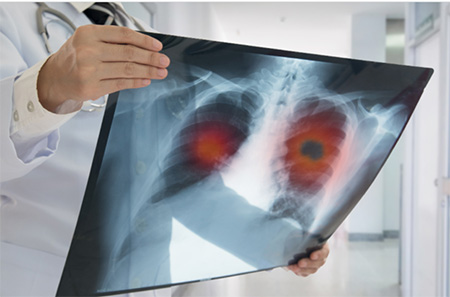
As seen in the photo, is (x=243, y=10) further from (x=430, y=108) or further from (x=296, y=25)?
(x=430, y=108)

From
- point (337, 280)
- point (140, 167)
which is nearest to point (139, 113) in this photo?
point (140, 167)

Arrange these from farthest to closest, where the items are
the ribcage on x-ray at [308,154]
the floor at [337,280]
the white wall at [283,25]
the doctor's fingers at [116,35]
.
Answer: the white wall at [283,25] < the floor at [337,280] < the ribcage on x-ray at [308,154] < the doctor's fingers at [116,35]

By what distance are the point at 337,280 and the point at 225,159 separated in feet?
6.81

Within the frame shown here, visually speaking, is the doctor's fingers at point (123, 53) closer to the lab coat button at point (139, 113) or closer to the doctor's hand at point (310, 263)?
the lab coat button at point (139, 113)

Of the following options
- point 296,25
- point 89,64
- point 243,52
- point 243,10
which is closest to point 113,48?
point 89,64

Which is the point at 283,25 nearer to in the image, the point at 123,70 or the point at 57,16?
the point at 57,16

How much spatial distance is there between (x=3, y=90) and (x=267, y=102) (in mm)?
274

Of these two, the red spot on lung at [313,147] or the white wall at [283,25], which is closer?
the red spot on lung at [313,147]

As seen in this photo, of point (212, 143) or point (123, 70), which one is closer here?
point (123, 70)

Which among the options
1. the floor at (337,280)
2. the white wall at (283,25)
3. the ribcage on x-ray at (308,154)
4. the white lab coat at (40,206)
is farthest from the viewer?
the white wall at (283,25)

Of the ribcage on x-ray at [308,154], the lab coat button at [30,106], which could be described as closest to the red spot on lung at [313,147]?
the ribcage on x-ray at [308,154]

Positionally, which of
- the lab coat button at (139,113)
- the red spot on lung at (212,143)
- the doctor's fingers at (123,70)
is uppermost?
the doctor's fingers at (123,70)

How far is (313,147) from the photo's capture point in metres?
0.48

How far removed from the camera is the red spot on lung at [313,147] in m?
0.46
